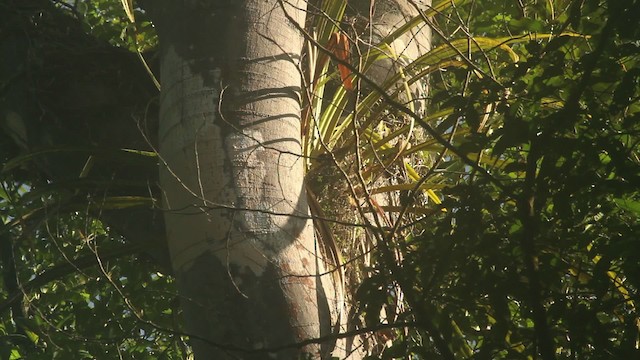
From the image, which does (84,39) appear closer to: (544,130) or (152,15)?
(152,15)

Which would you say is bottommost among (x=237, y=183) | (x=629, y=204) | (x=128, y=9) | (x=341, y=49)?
(x=629, y=204)

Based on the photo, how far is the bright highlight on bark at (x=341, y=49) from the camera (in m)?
2.83

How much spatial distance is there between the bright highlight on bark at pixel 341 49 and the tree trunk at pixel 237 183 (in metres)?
0.29

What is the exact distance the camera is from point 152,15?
2617mm

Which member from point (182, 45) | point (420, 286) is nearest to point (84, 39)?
point (182, 45)

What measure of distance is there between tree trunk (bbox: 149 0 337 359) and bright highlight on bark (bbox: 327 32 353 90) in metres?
0.29

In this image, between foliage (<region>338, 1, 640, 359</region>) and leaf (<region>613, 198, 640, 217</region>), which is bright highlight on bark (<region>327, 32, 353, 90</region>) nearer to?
foliage (<region>338, 1, 640, 359</region>)

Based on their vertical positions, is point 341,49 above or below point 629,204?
above

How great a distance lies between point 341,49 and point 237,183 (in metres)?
0.73

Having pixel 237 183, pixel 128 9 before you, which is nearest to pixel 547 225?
pixel 237 183

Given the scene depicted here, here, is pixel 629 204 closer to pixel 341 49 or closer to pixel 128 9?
pixel 341 49

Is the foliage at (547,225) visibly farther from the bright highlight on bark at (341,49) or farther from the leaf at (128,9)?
the leaf at (128,9)

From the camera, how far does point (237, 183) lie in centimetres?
225

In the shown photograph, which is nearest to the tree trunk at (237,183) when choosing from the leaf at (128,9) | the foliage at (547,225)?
the foliage at (547,225)
